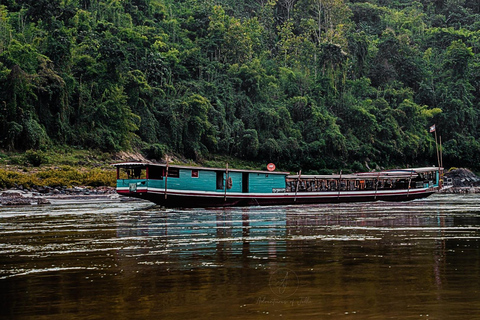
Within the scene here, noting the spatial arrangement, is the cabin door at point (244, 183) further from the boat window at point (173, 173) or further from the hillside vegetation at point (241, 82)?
the hillside vegetation at point (241, 82)

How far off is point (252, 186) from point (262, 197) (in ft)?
2.88

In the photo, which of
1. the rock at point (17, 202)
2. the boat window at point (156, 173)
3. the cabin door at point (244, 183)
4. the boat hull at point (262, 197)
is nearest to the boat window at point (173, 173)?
the boat window at point (156, 173)

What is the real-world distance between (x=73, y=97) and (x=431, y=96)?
5225 centimetres

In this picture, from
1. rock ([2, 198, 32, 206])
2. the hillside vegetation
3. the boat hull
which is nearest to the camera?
the boat hull

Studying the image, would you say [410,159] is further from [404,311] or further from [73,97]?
[404,311]

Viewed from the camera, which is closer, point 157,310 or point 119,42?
point 157,310

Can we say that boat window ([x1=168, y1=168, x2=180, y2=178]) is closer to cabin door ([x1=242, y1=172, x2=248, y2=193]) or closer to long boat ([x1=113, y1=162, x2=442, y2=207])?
long boat ([x1=113, y1=162, x2=442, y2=207])

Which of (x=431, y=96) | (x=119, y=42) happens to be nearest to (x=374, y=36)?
(x=431, y=96)

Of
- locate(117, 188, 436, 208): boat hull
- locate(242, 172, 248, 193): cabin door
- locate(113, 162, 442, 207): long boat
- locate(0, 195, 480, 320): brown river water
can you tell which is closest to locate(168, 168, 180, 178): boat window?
locate(113, 162, 442, 207): long boat

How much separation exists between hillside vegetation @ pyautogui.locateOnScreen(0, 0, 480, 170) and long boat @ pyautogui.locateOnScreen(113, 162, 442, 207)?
70.8 ft

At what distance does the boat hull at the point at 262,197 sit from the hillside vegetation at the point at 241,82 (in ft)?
72.3

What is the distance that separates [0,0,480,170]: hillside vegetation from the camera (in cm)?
5300

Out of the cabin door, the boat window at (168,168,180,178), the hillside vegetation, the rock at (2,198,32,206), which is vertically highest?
the hillside vegetation

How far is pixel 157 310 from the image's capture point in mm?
7047
